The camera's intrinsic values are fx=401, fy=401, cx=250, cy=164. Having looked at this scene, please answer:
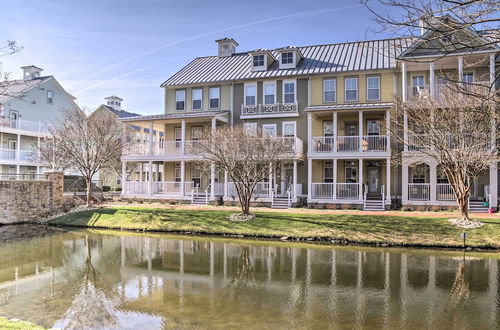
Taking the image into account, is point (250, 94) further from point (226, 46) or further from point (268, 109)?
point (226, 46)

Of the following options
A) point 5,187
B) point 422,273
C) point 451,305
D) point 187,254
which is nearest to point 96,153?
point 5,187

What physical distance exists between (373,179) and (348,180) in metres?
1.62

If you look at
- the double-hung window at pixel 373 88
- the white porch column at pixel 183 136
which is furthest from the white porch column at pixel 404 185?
the white porch column at pixel 183 136

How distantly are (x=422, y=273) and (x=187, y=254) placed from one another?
28.4ft

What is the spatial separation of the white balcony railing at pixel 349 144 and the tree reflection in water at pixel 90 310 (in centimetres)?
1732

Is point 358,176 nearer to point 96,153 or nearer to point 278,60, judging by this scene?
point 278,60

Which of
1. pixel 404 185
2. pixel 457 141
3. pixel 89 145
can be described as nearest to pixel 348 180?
pixel 404 185

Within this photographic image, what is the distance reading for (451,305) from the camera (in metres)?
9.55

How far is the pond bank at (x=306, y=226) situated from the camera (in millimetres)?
17219

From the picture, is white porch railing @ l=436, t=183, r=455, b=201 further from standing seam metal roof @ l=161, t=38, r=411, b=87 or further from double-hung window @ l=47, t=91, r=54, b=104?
double-hung window @ l=47, t=91, r=54, b=104

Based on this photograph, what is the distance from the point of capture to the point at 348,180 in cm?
2717

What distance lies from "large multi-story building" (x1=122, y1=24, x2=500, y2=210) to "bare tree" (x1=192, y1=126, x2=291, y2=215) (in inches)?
86.8

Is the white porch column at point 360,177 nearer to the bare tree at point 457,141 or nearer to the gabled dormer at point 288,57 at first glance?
the bare tree at point 457,141

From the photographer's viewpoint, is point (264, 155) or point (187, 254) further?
point (264, 155)
